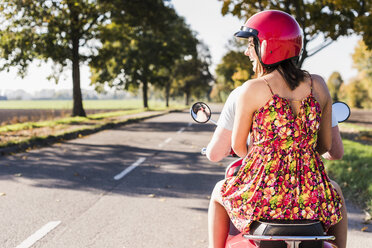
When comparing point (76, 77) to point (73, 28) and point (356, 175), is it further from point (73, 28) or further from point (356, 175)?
point (356, 175)

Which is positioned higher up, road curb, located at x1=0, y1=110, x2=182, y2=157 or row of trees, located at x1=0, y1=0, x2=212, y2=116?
row of trees, located at x1=0, y1=0, x2=212, y2=116

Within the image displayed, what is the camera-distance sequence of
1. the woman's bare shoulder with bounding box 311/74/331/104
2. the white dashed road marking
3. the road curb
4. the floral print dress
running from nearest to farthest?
the floral print dress
the woman's bare shoulder with bounding box 311/74/331/104
the white dashed road marking
the road curb

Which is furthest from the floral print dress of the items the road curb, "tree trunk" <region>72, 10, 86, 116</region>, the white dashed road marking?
"tree trunk" <region>72, 10, 86, 116</region>

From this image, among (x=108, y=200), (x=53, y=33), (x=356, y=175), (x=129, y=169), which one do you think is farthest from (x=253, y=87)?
(x=53, y=33)

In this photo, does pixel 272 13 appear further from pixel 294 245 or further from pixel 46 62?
pixel 46 62

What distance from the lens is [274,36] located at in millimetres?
1952

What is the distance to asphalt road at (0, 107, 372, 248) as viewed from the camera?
13.7 ft

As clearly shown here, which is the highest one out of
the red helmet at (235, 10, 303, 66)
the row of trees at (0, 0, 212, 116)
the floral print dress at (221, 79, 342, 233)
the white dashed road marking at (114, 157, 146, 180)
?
the row of trees at (0, 0, 212, 116)

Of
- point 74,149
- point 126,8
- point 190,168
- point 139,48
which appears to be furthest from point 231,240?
point 139,48

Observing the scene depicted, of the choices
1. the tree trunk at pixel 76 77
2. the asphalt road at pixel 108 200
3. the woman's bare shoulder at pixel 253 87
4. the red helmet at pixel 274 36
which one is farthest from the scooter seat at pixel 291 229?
the tree trunk at pixel 76 77

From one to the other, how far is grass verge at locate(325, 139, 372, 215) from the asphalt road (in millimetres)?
697

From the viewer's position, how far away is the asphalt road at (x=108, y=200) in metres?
4.19

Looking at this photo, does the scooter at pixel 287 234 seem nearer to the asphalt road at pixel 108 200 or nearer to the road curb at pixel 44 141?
the asphalt road at pixel 108 200

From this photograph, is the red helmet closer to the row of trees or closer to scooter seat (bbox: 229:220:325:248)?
scooter seat (bbox: 229:220:325:248)
